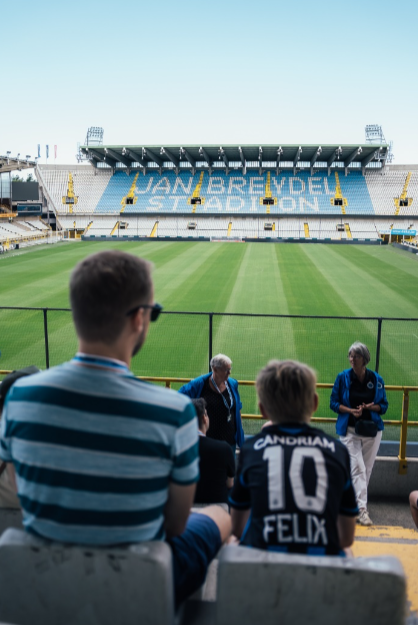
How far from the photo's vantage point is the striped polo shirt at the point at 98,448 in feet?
5.62

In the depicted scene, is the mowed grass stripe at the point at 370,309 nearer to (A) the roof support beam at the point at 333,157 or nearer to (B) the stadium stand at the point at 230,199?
(B) the stadium stand at the point at 230,199

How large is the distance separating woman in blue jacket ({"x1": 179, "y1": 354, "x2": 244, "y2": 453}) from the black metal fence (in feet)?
14.6

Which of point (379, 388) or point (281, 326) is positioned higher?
point (379, 388)

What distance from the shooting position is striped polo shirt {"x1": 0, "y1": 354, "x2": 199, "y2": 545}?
5.62 ft

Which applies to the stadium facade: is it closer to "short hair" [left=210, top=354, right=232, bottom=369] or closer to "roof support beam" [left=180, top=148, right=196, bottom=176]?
"roof support beam" [left=180, top=148, right=196, bottom=176]

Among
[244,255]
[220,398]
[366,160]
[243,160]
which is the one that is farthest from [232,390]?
[366,160]

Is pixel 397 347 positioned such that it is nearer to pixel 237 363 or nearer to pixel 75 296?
pixel 237 363

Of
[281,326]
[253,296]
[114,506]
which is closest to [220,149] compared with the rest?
[253,296]

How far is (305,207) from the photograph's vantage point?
57.6 m

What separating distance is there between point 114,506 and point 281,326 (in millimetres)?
12939

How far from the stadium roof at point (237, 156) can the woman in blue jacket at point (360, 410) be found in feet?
178

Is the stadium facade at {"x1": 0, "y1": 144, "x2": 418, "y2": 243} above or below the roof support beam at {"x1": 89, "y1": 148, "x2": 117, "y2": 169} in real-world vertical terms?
below

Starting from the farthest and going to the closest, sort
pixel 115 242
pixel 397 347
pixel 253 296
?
pixel 115 242, pixel 253 296, pixel 397 347

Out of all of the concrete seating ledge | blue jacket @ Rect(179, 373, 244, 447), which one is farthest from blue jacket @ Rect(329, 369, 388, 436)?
the concrete seating ledge
